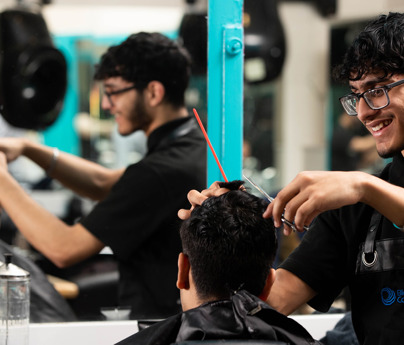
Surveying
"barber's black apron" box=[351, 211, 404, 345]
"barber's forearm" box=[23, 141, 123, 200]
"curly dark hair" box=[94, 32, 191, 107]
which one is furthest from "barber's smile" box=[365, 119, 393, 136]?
"barber's forearm" box=[23, 141, 123, 200]

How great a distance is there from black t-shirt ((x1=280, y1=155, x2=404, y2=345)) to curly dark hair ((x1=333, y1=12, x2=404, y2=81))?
0.93ft

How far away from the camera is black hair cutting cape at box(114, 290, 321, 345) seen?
153 centimetres

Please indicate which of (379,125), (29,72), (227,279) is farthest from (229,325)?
(29,72)

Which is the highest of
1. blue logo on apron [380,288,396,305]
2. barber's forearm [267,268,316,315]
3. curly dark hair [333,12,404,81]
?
curly dark hair [333,12,404,81]

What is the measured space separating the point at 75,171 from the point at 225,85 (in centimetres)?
73

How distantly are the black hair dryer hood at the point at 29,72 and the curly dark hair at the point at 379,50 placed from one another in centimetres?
133

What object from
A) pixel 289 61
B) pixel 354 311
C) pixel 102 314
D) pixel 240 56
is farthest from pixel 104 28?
pixel 354 311

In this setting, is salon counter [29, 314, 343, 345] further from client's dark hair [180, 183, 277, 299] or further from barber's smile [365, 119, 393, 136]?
barber's smile [365, 119, 393, 136]

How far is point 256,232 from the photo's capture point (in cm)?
163

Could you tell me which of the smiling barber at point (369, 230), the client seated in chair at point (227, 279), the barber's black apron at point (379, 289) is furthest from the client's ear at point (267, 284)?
the barber's black apron at point (379, 289)

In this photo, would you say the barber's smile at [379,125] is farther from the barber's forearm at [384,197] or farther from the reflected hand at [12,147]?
the reflected hand at [12,147]

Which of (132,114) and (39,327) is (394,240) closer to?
(132,114)

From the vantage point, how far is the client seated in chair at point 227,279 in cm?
154

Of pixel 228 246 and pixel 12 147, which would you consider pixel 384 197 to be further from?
pixel 12 147
